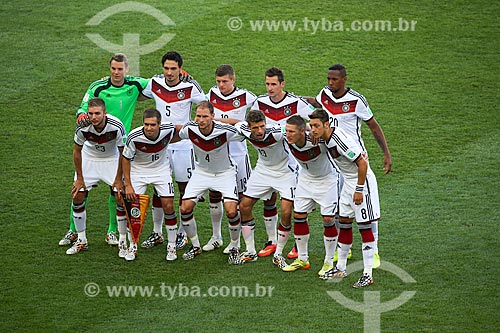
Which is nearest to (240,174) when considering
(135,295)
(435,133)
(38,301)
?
(135,295)

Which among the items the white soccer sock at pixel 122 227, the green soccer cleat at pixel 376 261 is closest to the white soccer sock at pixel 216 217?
the white soccer sock at pixel 122 227

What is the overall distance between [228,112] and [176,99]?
617 mm

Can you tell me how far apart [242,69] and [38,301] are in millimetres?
6166

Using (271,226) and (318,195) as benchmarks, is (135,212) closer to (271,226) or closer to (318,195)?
(271,226)

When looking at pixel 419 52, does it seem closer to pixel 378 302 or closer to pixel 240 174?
pixel 240 174

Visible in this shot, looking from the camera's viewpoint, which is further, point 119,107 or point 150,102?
point 150,102

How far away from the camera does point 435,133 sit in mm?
12531

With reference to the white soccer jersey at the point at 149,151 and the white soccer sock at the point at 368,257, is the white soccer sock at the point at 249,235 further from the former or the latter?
the white soccer sock at the point at 368,257

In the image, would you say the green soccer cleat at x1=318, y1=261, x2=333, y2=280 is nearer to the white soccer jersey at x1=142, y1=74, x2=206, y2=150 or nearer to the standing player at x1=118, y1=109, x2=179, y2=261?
the standing player at x1=118, y1=109, x2=179, y2=261

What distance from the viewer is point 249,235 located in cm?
971

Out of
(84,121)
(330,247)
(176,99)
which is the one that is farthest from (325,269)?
(84,121)

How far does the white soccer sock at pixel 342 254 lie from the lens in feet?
30.6

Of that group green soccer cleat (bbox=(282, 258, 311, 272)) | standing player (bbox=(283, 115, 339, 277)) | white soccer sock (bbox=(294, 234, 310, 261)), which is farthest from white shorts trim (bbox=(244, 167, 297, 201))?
green soccer cleat (bbox=(282, 258, 311, 272))

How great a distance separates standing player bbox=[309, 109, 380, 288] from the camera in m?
8.85
